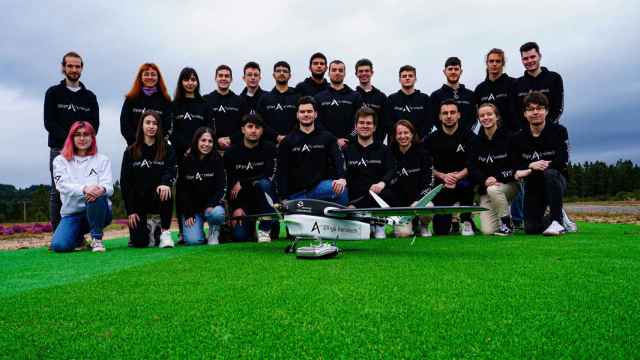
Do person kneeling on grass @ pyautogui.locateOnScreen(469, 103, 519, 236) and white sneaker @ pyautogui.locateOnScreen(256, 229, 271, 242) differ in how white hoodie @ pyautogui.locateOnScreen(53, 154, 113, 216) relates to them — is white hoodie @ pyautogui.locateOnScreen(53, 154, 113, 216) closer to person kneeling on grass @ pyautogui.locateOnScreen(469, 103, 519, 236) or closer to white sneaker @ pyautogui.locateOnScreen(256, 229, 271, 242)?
white sneaker @ pyautogui.locateOnScreen(256, 229, 271, 242)

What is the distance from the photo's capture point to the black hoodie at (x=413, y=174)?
8430mm

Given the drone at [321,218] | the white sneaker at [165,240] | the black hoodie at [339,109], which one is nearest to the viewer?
the drone at [321,218]

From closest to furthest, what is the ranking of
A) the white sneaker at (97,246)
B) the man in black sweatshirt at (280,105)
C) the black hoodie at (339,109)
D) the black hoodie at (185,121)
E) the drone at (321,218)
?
the drone at (321,218) < the white sneaker at (97,246) < the black hoodie at (185,121) < the black hoodie at (339,109) < the man in black sweatshirt at (280,105)

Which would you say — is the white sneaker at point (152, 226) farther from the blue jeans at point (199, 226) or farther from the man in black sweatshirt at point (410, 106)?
the man in black sweatshirt at point (410, 106)

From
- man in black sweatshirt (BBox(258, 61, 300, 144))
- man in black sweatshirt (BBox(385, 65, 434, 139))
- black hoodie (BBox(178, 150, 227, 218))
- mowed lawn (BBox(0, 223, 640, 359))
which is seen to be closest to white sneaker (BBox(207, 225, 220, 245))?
black hoodie (BBox(178, 150, 227, 218))

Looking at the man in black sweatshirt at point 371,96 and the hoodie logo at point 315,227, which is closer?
the hoodie logo at point 315,227

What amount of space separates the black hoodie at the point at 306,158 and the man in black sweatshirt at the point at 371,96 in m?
2.23

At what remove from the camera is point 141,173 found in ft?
24.5

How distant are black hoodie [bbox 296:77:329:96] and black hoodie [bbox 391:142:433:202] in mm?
2112

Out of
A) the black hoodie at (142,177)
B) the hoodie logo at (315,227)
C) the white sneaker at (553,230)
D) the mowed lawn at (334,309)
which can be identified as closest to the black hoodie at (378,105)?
the white sneaker at (553,230)

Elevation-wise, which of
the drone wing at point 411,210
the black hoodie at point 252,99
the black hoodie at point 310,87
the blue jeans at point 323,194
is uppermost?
the black hoodie at point 310,87

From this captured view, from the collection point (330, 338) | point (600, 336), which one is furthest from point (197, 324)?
point (600, 336)

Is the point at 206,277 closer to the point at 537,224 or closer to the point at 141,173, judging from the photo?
the point at 141,173

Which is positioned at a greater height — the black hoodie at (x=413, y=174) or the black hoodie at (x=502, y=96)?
the black hoodie at (x=502, y=96)
